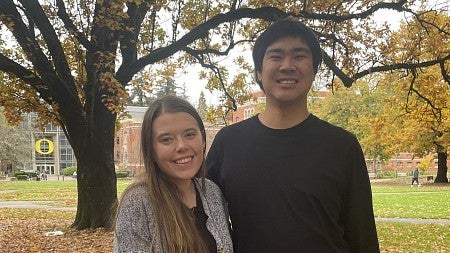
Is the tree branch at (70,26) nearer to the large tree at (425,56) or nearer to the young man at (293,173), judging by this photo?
the large tree at (425,56)

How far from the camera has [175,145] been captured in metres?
2.24

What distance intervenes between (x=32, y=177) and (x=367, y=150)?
33.8 meters

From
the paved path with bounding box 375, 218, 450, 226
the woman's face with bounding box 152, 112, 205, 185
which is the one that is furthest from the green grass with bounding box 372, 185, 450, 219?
the woman's face with bounding box 152, 112, 205, 185

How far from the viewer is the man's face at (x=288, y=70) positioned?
2.49 metres

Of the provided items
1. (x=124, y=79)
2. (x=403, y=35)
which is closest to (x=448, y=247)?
(x=403, y=35)

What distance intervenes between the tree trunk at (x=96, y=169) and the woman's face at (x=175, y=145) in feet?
30.9

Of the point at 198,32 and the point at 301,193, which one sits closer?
the point at 301,193

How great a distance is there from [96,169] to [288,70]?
9.80m

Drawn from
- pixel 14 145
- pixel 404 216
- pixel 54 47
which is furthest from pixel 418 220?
pixel 14 145

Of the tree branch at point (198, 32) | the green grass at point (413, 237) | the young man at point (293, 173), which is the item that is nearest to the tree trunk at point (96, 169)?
the tree branch at point (198, 32)

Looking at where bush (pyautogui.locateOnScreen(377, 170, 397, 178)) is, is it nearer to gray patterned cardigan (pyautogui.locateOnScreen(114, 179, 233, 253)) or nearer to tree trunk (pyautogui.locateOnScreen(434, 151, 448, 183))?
tree trunk (pyautogui.locateOnScreen(434, 151, 448, 183))

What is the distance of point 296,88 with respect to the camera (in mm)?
2502

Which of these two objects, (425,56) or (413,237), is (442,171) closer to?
(425,56)

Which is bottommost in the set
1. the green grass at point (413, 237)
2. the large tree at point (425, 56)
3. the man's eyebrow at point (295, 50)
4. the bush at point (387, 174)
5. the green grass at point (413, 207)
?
the bush at point (387, 174)
